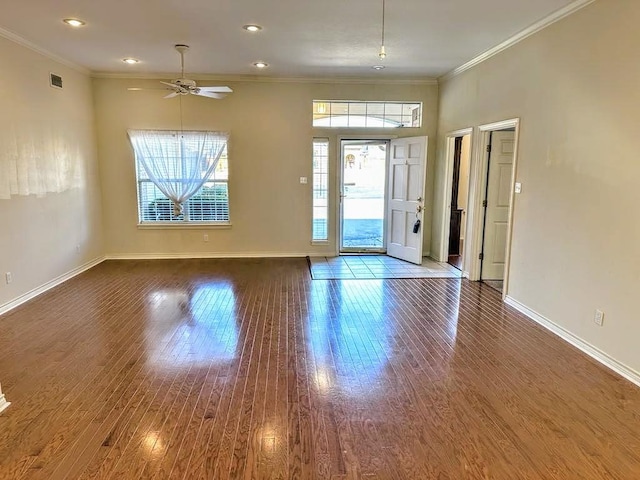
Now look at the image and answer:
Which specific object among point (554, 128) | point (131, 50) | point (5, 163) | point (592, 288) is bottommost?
point (592, 288)

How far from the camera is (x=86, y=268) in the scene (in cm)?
612

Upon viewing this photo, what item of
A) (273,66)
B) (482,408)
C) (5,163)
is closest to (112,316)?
(5,163)

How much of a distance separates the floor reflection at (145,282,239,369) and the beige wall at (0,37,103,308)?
1.47 metres

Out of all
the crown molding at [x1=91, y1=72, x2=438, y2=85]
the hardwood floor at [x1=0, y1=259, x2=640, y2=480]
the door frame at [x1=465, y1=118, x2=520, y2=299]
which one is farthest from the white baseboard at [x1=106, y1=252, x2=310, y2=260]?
the crown molding at [x1=91, y1=72, x2=438, y2=85]

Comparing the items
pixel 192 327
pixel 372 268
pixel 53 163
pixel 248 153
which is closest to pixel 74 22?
pixel 53 163

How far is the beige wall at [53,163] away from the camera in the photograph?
4.36 metres

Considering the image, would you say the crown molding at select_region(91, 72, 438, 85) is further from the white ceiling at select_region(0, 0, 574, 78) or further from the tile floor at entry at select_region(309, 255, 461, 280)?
the tile floor at entry at select_region(309, 255, 461, 280)

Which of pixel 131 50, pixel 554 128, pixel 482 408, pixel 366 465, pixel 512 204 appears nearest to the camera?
pixel 366 465

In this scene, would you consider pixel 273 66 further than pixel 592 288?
Yes

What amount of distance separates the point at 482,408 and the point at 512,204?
276 cm

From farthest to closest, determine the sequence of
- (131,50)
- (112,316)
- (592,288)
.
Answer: (131,50)
(112,316)
(592,288)

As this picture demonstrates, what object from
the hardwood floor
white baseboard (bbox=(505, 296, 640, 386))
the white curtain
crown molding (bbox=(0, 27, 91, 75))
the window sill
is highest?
crown molding (bbox=(0, 27, 91, 75))

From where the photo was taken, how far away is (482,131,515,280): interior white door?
525 centimetres

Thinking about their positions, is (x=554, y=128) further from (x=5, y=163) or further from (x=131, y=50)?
(x=5, y=163)
